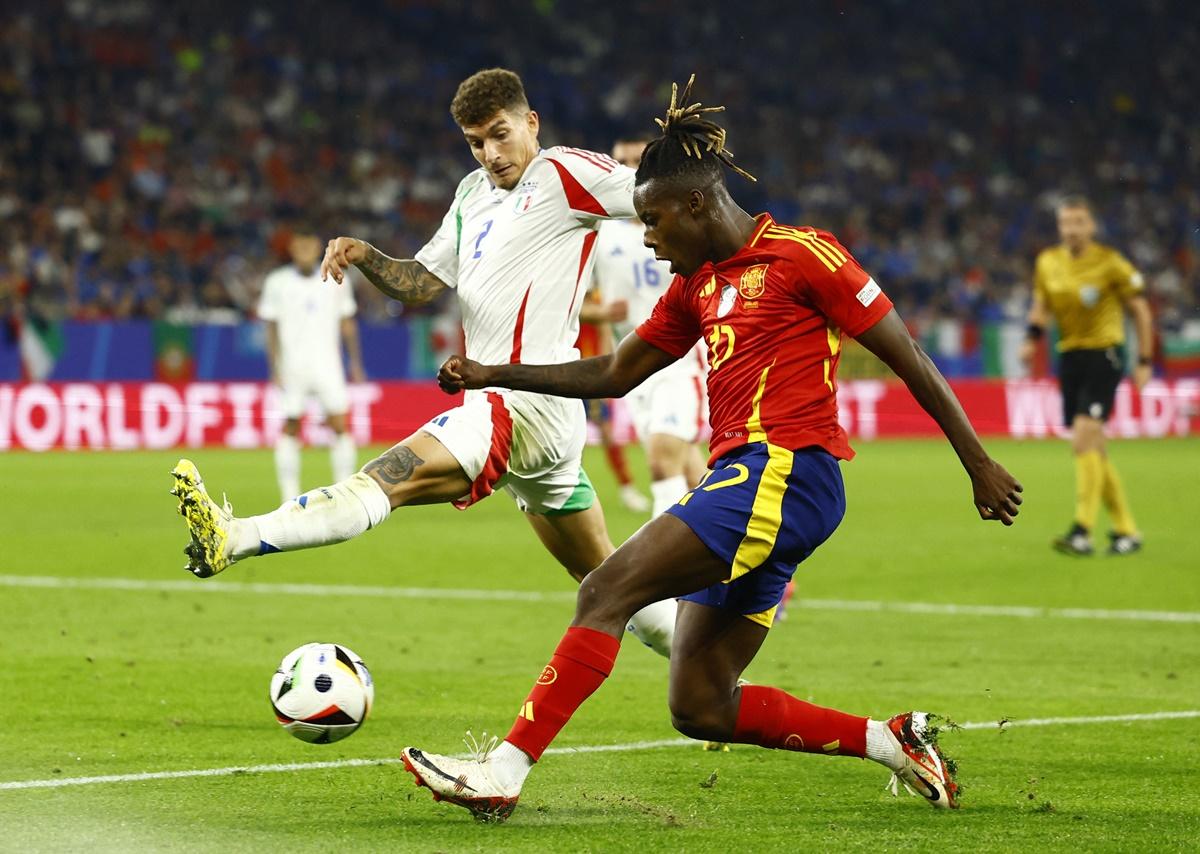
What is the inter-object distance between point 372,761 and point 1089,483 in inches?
328

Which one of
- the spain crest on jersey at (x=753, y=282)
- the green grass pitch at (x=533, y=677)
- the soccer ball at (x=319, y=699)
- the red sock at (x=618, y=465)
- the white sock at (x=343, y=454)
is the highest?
the spain crest on jersey at (x=753, y=282)

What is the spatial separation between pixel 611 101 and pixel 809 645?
88.6 feet

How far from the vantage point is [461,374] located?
18.2ft

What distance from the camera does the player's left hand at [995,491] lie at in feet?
16.4

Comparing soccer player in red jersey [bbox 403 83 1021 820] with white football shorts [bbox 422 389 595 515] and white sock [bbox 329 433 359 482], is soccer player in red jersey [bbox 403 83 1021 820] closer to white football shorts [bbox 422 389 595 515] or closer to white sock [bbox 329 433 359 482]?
white football shorts [bbox 422 389 595 515]

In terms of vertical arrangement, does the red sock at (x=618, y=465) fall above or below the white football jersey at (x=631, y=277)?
below

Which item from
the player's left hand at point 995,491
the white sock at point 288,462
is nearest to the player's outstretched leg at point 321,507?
the player's left hand at point 995,491

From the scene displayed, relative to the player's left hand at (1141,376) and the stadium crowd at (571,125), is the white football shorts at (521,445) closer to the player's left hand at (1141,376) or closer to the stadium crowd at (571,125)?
the player's left hand at (1141,376)

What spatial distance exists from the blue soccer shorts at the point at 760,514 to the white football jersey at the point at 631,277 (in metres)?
5.36

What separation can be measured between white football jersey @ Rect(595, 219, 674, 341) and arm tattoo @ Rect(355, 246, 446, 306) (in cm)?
388

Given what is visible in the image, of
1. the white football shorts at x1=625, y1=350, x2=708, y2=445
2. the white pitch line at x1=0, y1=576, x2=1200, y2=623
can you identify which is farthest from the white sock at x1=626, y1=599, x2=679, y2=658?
the white pitch line at x1=0, y1=576, x2=1200, y2=623

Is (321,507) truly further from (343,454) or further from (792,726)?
(343,454)

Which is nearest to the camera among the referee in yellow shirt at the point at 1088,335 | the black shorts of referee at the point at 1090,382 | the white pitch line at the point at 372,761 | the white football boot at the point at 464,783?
the white football boot at the point at 464,783

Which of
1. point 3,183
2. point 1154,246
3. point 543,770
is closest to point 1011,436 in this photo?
point 1154,246
